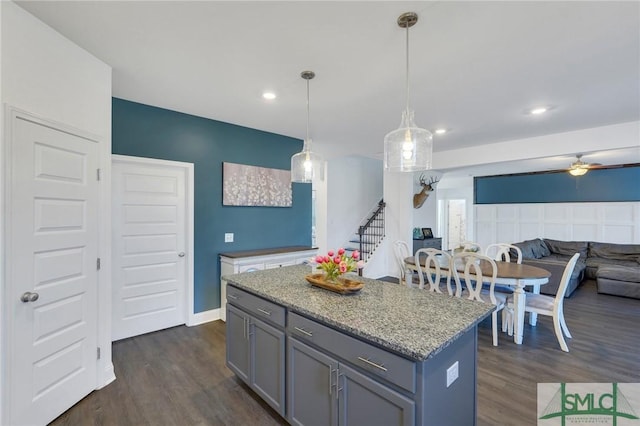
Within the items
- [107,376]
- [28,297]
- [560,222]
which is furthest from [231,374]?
[560,222]

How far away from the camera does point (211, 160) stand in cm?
396

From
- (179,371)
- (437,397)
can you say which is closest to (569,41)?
(437,397)

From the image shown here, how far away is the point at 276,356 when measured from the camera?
2.01 metres

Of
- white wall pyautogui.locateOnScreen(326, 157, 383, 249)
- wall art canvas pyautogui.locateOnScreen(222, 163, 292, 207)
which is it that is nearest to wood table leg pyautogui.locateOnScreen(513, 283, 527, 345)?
wall art canvas pyautogui.locateOnScreen(222, 163, 292, 207)

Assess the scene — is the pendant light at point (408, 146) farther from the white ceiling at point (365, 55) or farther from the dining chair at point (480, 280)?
the dining chair at point (480, 280)

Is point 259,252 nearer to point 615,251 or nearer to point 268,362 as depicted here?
point 268,362

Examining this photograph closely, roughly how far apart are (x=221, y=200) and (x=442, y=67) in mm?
3045

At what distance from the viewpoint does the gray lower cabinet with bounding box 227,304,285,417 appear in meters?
1.98

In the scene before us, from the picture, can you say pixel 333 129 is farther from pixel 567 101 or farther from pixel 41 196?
pixel 41 196

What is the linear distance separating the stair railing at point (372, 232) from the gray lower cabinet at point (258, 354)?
4347mm

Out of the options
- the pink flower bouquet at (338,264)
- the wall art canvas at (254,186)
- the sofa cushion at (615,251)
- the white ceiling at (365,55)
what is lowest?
the sofa cushion at (615,251)

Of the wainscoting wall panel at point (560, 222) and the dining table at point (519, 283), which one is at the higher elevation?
the wainscoting wall panel at point (560, 222)

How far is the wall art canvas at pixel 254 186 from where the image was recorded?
4.09 metres

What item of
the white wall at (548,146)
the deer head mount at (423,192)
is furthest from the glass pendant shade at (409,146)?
the deer head mount at (423,192)
